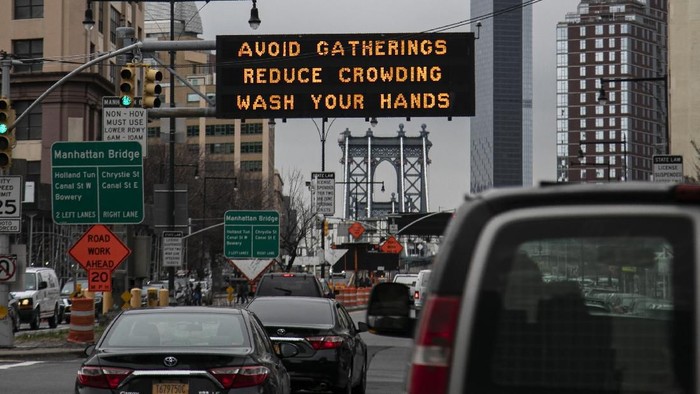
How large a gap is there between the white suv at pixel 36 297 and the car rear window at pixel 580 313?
122 ft

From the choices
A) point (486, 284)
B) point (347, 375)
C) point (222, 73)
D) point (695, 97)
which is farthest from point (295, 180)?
point (486, 284)

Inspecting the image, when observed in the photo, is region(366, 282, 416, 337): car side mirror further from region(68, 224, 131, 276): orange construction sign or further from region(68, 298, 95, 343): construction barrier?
region(68, 298, 95, 343): construction barrier

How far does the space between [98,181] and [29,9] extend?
45.3 meters

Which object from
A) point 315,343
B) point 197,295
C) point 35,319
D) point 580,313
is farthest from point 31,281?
point 580,313

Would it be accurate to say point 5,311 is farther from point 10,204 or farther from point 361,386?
point 361,386

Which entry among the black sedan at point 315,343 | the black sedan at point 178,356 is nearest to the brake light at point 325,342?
the black sedan at point 315,343

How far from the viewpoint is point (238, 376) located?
11578mm

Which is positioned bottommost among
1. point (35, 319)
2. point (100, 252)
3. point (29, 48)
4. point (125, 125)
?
point (35, 319)

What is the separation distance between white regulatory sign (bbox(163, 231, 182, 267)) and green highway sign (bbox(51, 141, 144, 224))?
17.9m

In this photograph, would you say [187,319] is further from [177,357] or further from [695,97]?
[695,97]

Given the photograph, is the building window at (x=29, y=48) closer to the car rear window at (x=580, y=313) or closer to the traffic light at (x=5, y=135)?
the traffic light at (x=5, y=135)

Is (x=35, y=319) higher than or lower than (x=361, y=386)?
lower

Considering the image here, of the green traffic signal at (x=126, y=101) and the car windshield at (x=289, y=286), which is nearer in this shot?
the green traffic signal at (x=126, y=101)

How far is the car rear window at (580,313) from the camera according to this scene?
491 cm
